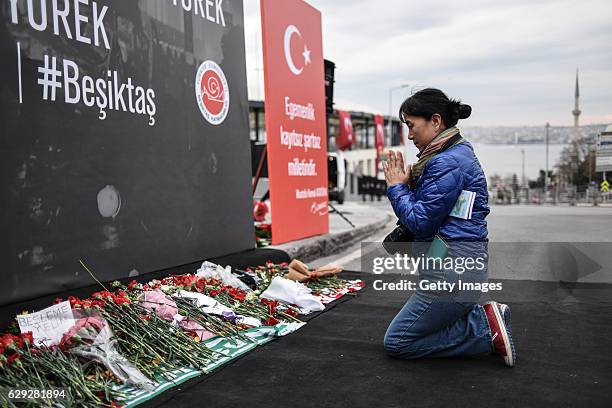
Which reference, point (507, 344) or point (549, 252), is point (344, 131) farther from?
point (507, 344)

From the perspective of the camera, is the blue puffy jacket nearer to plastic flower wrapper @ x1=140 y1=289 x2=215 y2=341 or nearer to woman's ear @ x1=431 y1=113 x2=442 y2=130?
woman's ear @ x1=431 y1=113 x2=442 y2=130

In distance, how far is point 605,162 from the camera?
7.80 meters

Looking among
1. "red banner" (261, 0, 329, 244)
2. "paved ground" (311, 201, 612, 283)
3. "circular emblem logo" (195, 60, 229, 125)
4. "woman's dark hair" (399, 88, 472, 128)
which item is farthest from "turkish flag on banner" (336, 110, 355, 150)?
"woman's dark hair" (399, 88, 472, 128)

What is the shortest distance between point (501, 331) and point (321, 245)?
206 inches

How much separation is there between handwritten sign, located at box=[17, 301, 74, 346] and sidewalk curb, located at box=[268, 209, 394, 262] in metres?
4.02

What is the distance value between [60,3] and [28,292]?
6.86 ft

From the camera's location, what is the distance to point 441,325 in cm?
350

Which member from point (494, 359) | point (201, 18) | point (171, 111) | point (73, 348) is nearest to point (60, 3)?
point (171, 111)

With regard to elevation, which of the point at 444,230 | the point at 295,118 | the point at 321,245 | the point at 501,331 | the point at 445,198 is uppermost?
the point at 295,118

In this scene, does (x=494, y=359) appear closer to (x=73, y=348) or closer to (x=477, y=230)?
(x=477, y=230)

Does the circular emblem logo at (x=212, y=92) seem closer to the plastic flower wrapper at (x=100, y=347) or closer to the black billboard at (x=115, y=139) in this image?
the black billboard at (x=115, y=139)

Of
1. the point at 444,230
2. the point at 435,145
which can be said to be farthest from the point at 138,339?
the point at 435,145

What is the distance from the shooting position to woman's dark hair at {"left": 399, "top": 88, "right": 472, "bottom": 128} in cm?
349

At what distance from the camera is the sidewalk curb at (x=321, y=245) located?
767cm
